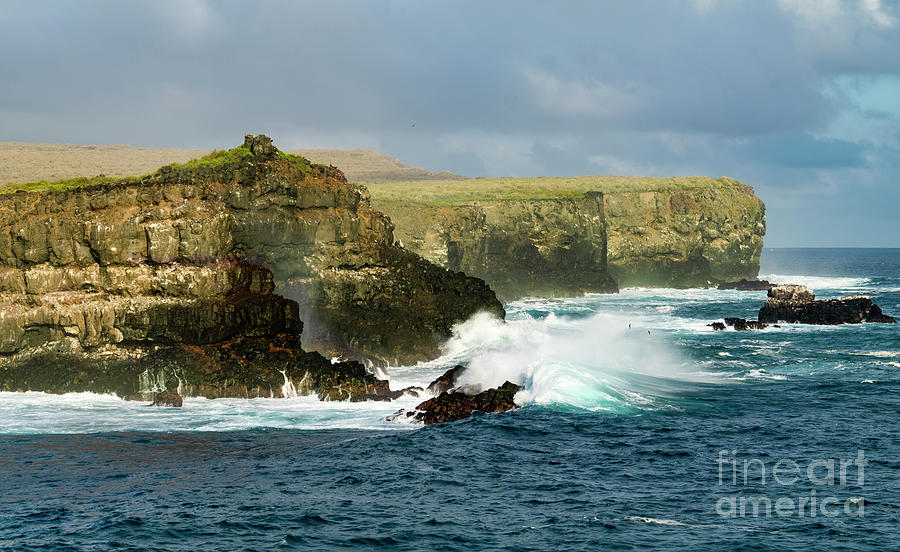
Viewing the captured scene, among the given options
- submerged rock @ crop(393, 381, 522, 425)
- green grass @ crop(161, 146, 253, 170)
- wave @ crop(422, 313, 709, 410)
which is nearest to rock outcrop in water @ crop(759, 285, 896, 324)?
wave @ crop(422, 313, 709, 410)

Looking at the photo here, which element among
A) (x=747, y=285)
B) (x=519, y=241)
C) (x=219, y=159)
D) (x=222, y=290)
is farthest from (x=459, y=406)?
(x=747, y=285)

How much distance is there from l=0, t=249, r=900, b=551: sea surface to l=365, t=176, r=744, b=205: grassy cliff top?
7426cm

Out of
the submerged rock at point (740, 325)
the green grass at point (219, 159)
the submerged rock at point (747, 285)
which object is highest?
the green grass at point (219, 159)

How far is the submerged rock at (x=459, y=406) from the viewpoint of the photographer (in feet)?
118

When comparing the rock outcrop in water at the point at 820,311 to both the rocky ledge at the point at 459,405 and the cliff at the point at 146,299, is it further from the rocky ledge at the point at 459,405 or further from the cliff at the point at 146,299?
the cliff at the point at 146,299

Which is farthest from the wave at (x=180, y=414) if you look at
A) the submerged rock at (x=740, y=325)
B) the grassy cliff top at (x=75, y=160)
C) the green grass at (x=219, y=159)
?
the grassy cliff top at (x=75, y=160)

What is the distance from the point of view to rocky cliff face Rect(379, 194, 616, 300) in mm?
101688

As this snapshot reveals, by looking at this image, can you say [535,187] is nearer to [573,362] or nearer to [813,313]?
[813,313]

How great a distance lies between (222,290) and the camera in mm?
43906

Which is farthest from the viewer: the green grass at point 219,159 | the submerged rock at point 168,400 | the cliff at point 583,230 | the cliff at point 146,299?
the cliff at point 583,230

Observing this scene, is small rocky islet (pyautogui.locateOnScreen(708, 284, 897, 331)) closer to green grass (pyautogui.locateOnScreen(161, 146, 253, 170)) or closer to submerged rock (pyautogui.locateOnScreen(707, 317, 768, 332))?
submerged rock (pyautogui.locateOnScreen(707, 317, 768, 332))

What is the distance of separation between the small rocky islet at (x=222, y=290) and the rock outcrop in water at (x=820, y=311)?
24741mm

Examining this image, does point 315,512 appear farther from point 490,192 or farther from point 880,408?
point 490,192

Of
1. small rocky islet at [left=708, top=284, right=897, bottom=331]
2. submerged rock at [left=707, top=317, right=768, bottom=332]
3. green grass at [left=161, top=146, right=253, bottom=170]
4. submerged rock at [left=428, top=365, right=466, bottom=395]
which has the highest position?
green grass at [left=161, top=146, right=253, bottom=170]
